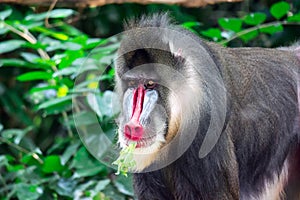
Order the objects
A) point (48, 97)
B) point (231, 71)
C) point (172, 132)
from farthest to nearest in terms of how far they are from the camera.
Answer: point (48, 97), point (231, 71), point (172, 132)

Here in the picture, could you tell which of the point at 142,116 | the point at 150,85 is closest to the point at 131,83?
the point at 150,85

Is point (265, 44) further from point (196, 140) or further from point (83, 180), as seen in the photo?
point (196, 140)

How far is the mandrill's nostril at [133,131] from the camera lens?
3412 mm

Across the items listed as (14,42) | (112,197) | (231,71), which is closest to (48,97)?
(14,42)

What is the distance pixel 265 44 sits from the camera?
267 inches

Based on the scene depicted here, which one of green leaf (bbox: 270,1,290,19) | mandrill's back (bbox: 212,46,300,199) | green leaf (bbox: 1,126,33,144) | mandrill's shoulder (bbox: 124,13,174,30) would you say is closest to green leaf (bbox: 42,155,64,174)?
green leaf (bbox: 1,126,33,144)

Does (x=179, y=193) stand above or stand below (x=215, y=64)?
below

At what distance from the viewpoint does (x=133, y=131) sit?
342 cm

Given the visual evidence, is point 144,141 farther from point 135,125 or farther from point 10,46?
point 10,46

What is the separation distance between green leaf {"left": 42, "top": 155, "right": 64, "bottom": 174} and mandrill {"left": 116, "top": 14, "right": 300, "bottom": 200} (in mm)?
1513

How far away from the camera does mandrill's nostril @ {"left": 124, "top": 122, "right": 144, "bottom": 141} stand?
134 inches

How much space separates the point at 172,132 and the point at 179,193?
36 centimetres

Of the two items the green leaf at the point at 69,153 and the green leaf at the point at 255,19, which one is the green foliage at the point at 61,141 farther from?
the green leaf at the point at 255,19

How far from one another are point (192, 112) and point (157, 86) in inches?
7.7
